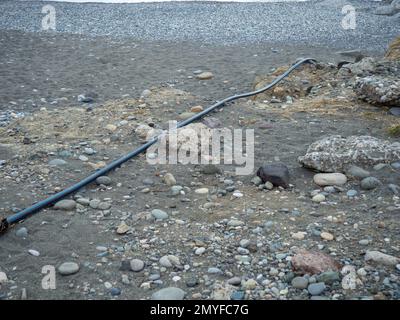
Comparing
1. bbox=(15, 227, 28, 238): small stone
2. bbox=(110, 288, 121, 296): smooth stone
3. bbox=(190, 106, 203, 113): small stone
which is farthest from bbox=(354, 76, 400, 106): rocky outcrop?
bbox=(15, 227, 28, 238): small stone

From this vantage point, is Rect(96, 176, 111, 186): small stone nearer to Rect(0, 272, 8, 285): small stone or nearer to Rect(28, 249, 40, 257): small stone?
Rect(28, 249, 40, 257): small stone

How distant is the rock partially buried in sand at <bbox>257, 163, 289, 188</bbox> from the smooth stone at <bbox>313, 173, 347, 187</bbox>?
231 mm

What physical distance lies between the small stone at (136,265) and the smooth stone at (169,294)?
9.1 inches

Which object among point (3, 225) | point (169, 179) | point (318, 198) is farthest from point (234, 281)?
point (3, 225)

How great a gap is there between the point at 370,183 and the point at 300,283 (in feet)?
3.98

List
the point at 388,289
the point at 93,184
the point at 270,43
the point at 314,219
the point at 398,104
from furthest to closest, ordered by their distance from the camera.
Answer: the point at 270,43 < the point at 398,104 < the point at 93,184 < the point at 314,219 < the point at 388,289

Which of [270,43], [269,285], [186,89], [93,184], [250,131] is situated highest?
[270,43]

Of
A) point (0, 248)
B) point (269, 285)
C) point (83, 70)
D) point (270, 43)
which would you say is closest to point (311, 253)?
point (269, 285)

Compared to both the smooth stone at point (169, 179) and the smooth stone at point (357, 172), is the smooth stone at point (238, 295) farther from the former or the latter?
the smooth stone at point (357, 172)

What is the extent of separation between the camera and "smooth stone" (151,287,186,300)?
201cm

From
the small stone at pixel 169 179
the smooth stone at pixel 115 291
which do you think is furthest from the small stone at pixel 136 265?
the small stone at pixel 169 179

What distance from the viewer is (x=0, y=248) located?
94.8 inches

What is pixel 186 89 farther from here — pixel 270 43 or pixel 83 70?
pixel 270 43

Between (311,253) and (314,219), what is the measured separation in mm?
441
